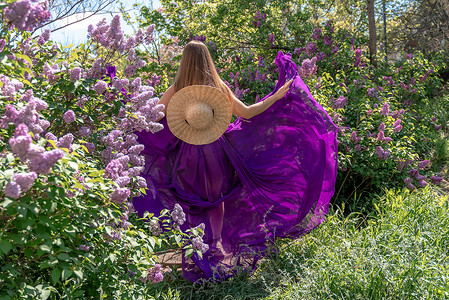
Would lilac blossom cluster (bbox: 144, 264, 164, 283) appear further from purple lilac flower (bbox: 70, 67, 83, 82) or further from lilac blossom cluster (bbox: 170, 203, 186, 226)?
purple lilac flower (bbox: 70, 67, 83, 82)

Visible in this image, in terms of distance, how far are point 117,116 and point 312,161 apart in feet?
5.54

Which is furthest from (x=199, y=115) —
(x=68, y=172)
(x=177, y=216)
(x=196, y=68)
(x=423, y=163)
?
(x=423, y=163)

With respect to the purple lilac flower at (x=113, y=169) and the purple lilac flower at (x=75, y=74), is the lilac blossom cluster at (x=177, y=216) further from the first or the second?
the purple lilac flower at (x=75, y=74)

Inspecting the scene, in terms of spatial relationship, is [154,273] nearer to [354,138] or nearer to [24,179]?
[24,179]

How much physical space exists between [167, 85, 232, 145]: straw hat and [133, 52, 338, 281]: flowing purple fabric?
0.15 m

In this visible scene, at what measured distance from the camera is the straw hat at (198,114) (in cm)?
335

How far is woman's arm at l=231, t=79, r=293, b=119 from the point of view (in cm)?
366

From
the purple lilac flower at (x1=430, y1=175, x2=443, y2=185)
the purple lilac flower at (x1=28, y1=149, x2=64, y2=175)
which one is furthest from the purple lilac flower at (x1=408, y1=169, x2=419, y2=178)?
the purple lilac flower at (x1=28, y1=149, x2=64, y2=175)

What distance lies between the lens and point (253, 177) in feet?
12.0

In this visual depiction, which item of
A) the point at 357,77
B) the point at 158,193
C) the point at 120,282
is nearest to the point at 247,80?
the point at 357,77

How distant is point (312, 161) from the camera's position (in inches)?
142

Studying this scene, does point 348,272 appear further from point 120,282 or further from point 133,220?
point 133,220

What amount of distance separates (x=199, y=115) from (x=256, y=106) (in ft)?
1.88

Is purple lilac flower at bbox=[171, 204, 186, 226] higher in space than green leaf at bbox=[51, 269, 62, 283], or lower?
higher
